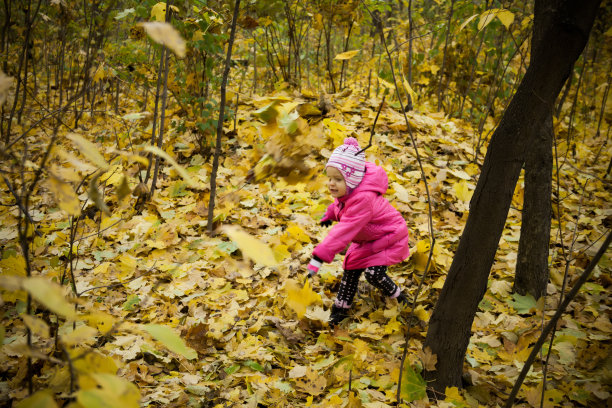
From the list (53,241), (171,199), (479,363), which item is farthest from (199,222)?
(479,363)

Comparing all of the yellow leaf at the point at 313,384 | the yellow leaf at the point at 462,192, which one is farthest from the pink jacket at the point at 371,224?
the yellow leaf at the point at 462,192

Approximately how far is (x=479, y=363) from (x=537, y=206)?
3.43ft

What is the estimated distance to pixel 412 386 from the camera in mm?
1666

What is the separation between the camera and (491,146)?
1434 millimetres

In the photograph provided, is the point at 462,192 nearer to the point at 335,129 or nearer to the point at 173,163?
the point at 335,129

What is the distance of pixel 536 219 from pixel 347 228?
1.23 m

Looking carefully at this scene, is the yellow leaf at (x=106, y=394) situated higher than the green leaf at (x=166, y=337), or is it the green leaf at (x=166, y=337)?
the yellow leaf at (x=106, y=394)

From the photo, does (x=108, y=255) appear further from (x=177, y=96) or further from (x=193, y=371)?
(x=177, y=96)

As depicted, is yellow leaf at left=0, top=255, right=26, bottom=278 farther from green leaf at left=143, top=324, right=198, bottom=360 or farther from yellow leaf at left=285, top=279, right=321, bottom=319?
yellow leaf at left=285, top=279, right=321, bottom=319

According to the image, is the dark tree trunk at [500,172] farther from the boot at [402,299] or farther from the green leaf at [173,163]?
the green leaf at [173,163]

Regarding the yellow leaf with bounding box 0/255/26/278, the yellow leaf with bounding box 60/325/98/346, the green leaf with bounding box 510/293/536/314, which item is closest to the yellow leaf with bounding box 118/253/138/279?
the yellow leaf with bounding box 0/255/26/278

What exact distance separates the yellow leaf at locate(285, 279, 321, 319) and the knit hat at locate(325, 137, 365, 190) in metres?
0.72

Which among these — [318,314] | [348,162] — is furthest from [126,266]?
[348,162]

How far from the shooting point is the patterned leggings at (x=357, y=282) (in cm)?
230
